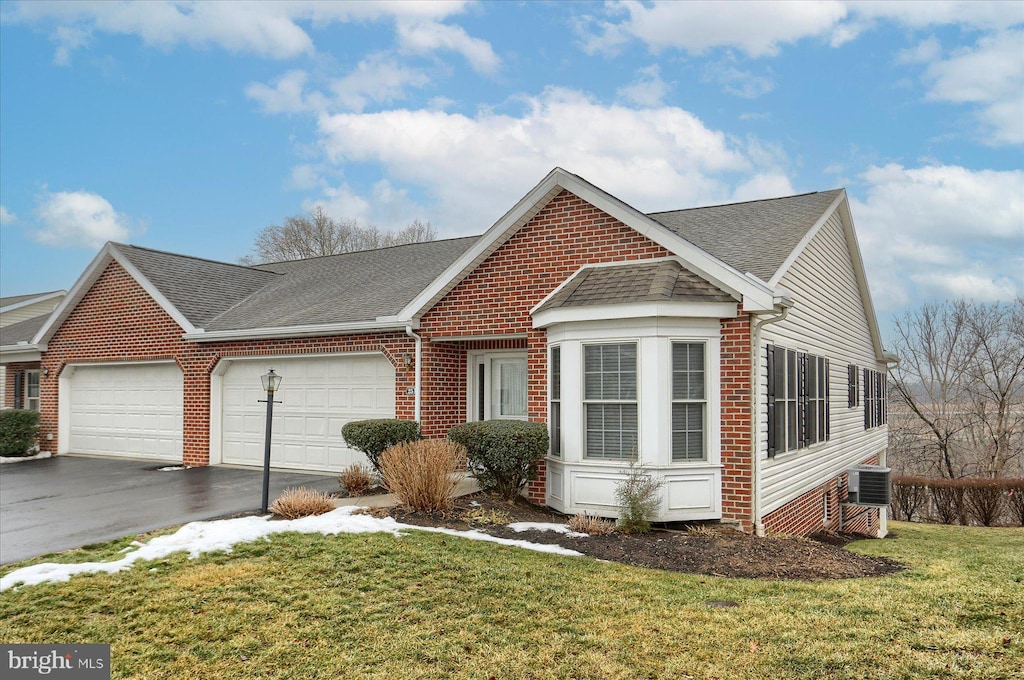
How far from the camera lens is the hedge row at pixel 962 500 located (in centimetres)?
2167

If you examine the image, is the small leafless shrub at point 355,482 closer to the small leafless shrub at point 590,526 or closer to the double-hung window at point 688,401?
the small leafless shrub at point 590,526

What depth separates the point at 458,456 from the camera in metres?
9.65

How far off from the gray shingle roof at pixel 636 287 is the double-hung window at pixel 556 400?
0.74 metres

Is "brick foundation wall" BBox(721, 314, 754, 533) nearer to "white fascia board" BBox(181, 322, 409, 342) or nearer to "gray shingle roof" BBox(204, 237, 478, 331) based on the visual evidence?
"white fascia board" BBox(181, 322, 409, 342)

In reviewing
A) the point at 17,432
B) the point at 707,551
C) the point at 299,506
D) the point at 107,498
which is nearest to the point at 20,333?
the point at 17,432

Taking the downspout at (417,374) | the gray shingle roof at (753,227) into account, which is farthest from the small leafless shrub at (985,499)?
the downspout at (417,374)

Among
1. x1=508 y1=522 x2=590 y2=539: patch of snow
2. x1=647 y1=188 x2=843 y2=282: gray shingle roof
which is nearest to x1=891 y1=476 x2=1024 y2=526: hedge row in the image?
x1=647 y1=188 x2=843 y2=282: gray shingle roof

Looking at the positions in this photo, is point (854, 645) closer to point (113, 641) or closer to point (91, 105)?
point (113, 641)

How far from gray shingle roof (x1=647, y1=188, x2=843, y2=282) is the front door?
347 centimetres

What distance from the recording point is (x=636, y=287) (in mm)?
9367

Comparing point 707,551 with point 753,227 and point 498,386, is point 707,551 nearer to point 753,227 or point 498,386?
point 498,386

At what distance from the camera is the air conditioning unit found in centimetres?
1388

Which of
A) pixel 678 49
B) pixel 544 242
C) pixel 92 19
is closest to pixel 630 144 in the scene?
pixel 678 49

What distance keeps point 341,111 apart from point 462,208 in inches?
561
